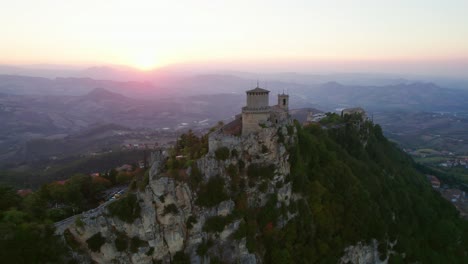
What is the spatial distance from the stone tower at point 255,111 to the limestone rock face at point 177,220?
2606mm

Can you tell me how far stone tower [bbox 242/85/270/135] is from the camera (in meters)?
48.1

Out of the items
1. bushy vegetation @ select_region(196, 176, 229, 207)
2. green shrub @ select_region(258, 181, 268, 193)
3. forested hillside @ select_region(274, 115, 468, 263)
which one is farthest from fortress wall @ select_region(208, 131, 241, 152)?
forested hillside @ select_region(274, 115, 468, 263)

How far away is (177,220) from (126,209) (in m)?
6.38

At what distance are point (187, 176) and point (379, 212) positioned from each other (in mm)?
36945

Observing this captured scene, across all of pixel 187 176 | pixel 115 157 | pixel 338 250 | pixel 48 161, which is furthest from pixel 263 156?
pixel 48 161

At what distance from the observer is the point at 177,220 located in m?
41.4

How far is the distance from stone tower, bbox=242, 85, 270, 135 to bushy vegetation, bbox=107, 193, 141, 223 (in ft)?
61.0

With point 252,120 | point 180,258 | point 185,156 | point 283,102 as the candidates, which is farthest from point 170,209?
point 283,102

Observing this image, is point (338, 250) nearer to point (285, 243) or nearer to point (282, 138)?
point (285, 243)

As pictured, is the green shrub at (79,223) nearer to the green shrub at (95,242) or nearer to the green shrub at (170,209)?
the green shrub at (95,242)

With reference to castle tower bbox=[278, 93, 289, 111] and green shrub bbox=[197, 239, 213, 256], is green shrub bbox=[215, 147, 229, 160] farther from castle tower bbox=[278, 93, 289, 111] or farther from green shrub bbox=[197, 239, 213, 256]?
castle tower bbox=[278, 93, 289, 111]

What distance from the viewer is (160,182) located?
41125 millimetres

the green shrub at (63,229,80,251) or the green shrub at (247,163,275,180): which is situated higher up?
the green shrub at (247,163,275,180)

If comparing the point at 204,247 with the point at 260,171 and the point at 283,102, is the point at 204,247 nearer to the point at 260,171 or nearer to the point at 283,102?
the point at 260,171
